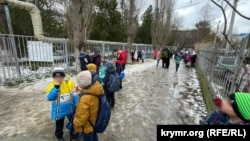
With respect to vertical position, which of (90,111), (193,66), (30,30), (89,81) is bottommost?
(193,66)

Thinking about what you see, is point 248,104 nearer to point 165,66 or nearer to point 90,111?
point 90,111

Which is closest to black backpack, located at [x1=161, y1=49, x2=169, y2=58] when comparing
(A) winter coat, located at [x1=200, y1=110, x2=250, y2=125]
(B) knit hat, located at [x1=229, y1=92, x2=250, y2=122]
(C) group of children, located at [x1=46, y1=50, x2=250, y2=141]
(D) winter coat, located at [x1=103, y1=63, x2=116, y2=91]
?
(D) winter coat, located at [x1=103, y1=63, x2=116, y2=91]

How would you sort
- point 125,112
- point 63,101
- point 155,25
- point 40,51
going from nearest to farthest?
point 63,101, point 125,112, point 40,51, point 155,25

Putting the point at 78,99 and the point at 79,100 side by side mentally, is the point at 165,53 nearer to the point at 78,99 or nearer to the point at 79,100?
the point at 78,99

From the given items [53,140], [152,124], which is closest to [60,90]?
[53,140]

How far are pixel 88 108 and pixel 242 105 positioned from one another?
5.45ft

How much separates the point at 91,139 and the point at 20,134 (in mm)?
1737

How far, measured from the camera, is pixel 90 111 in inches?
91.7

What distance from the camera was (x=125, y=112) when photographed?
459cm

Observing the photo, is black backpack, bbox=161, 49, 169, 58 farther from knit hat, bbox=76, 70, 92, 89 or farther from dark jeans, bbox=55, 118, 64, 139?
knit hat, bbox=76, 70, 92, 89

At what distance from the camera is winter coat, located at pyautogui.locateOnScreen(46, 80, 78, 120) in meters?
2.85

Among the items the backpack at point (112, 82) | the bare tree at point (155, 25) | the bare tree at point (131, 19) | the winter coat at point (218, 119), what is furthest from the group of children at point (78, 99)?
the bare tree at point (155, 25)

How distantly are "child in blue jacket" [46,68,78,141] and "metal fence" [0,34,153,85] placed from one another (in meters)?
5.37

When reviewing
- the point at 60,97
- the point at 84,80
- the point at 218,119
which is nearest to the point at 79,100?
the point at 84,80
